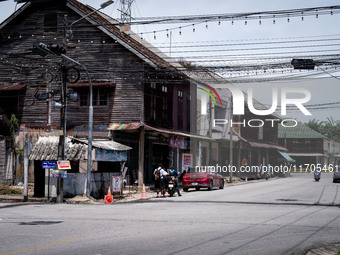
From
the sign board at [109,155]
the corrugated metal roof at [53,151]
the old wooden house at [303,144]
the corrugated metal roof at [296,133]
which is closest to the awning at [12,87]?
the corrugated metal roof at [53,151]

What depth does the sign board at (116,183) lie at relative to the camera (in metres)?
26.5

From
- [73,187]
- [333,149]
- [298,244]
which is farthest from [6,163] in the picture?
[333,149]

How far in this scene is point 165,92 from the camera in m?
38.3

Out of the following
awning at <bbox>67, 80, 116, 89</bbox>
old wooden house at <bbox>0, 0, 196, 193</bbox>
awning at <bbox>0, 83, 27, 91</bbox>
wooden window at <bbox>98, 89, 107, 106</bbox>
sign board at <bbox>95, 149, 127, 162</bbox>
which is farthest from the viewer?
awning at <bbox>0, 83, 27, 91</bbox>

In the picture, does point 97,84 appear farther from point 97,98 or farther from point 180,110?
point 180,110

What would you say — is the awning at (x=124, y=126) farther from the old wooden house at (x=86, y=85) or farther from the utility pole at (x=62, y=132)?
the utility pole at (x=62, y=132)

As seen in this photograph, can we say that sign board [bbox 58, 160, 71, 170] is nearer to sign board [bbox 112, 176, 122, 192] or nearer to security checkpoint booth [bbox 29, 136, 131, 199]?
security checkpoint booth [bbox 29, 136, 131, 199]

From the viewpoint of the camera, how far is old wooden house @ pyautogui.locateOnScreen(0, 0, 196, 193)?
34.0m

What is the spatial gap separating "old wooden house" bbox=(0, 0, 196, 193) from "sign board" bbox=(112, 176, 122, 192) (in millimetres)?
4908

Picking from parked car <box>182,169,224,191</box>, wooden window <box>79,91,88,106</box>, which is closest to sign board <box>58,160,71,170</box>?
parked car <box>182,169,224,191</box>

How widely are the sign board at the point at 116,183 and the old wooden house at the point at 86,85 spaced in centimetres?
491

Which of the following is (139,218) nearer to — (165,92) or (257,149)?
(165,92)

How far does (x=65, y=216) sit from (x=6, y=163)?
56.9ft

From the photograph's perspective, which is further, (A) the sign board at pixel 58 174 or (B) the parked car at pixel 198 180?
(B) the parked car at pixel 198 180
